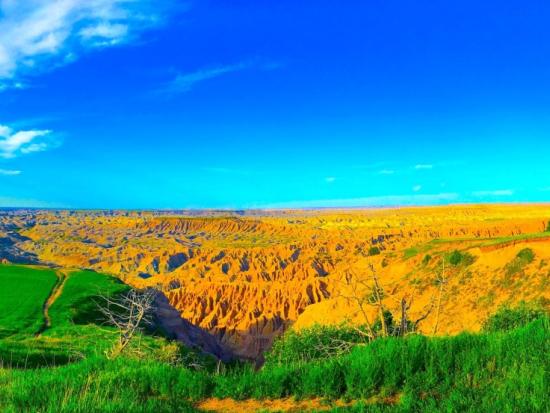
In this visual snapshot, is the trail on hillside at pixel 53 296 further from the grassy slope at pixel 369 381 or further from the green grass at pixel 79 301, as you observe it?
the grassy slope at pixel 369 381

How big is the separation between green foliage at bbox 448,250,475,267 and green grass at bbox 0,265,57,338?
161ft

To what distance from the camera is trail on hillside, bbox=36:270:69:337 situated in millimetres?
37338

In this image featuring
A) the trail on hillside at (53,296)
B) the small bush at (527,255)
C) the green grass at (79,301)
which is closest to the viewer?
the trail on hillside at (53,296)

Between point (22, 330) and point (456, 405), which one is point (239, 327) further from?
point (456, 405)

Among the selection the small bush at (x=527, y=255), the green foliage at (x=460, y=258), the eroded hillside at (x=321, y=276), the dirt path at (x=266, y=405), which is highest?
the dirt path at (x=266, y=405)

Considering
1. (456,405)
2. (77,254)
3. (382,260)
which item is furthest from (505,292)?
(77,254)

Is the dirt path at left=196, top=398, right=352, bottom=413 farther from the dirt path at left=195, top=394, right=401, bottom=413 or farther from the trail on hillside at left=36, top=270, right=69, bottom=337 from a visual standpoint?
the trail on hillside at left=36, top=270, right=69, bottom=337

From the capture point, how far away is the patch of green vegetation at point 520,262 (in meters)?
51.9

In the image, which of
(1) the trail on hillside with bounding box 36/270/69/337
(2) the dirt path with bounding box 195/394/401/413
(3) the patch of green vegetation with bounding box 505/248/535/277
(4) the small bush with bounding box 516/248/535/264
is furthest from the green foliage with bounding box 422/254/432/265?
(2) the dirt path with bounding box 195/394/401/413

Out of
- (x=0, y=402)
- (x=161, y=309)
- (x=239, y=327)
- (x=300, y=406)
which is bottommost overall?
(x=239, y=327)

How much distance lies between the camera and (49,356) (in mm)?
21125

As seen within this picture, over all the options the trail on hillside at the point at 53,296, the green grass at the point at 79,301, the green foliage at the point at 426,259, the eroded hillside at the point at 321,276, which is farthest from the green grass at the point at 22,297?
the green foliage at the point at 426,259

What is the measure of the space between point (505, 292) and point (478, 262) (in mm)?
8982

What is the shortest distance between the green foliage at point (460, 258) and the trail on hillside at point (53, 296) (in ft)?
159
